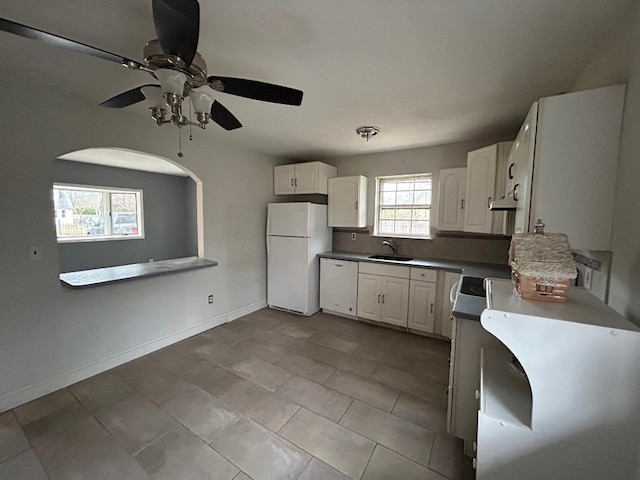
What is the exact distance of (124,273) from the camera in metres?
2.62

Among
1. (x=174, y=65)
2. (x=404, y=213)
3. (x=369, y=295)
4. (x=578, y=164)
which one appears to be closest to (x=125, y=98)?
(x=174, y=65)

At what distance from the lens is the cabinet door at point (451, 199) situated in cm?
313

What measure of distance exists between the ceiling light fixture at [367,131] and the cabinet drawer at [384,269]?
158 cm

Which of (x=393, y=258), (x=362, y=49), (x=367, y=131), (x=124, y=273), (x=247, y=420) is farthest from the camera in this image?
(x=393, y=258)

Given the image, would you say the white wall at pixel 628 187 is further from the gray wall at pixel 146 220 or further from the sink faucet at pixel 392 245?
the gray wall at pixel 146 220

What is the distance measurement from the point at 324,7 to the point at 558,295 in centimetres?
159

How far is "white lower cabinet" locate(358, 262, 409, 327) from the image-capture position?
3.33 m

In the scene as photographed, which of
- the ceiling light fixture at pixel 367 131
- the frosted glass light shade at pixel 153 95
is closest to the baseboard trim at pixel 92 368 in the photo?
the frosted glass light shade at pixel 153 95

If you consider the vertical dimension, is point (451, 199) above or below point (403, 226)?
above

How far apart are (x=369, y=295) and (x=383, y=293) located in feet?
0.65

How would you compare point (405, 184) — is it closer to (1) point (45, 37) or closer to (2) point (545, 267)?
(2) point (545, 267)

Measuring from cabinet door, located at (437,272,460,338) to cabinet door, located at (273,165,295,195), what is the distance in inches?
96.3

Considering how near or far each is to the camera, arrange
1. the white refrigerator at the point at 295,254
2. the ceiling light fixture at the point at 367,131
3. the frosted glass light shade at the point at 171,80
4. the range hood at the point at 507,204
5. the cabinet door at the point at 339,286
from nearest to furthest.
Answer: the frosted glass light shade at the point at 171,80 < the range hood at the point at 507,204 < the ceiling light fixture at the point at 367,131 < the cabinet door at the point at 339,286 < the white refrigerator at the point at 295,254

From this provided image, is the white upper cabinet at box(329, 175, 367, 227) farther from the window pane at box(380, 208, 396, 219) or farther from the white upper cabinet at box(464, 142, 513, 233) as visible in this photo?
the white upper cabinet at box(464, 142, 513, 233)
